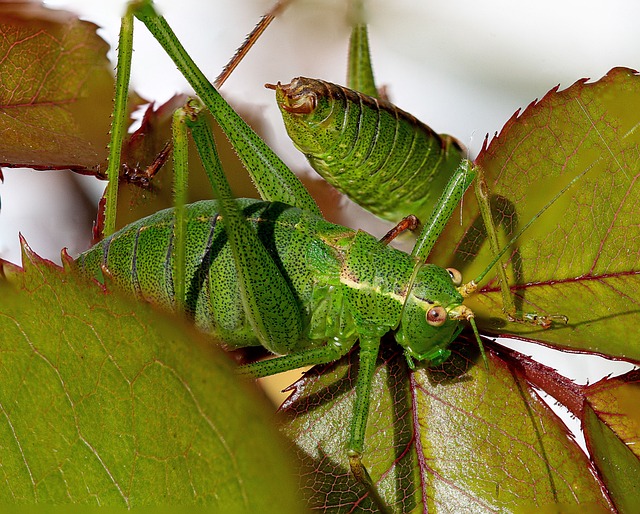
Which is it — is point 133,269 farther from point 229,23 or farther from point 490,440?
point 229,23

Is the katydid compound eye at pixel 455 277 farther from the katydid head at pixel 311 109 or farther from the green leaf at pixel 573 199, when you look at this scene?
the katydid head at pixel 311 109

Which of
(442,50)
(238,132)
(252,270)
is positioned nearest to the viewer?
(252,270)

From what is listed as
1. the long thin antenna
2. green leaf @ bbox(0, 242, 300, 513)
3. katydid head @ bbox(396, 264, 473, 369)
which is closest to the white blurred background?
the long thin antenna

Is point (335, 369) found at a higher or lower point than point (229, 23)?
lower

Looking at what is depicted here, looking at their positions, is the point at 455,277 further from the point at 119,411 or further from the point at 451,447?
the point at 119,411

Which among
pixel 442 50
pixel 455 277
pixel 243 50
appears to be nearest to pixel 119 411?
pixel 455 277

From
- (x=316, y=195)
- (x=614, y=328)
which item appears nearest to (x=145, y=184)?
(x=316, y=195)

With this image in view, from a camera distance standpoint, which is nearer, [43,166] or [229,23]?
[43,166]
